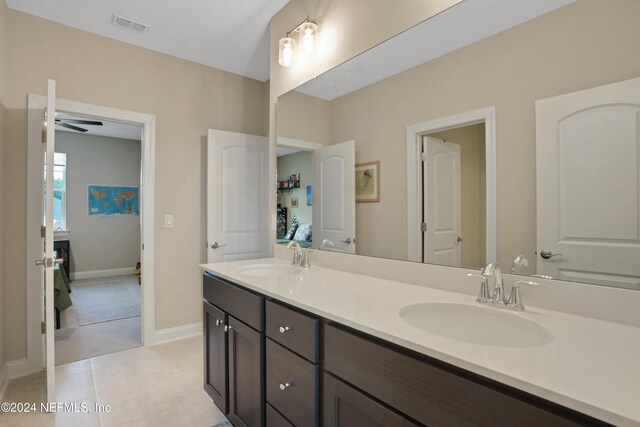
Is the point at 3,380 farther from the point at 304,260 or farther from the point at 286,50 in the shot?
the point at 286,50

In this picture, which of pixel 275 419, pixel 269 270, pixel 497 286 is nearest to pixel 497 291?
pixel 497 286

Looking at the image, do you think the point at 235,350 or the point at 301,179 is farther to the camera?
the point at 301,179

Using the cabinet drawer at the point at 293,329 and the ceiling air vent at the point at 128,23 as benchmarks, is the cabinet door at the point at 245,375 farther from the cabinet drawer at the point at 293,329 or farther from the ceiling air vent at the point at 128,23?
the ceiling air vent at the point at 128,23

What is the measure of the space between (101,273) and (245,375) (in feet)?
18.6

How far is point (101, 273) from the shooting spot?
5.88 m

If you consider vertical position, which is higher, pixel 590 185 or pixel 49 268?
pixel 590 185

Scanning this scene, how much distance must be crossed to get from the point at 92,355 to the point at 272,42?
3.00 metres

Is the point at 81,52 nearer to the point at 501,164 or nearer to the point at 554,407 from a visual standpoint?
the point at 501,164

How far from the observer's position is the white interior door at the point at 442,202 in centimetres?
138

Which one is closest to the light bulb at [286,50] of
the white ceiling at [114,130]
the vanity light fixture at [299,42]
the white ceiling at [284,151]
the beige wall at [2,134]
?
the vanity light fixture at [299,42]

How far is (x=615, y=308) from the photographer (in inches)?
37.2

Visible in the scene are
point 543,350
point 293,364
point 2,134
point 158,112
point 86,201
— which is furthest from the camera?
point 86,201

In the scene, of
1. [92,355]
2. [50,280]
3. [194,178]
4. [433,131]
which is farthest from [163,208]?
[433,131]

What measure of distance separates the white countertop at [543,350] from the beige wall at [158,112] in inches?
83.4
